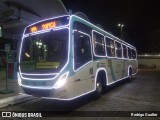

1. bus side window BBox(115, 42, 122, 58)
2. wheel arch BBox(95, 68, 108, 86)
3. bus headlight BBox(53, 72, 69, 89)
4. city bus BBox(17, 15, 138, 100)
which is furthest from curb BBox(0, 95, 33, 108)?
bus side window BBox(115, 42, 122, 58)

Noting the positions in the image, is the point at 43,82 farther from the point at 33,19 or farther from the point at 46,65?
the point at 33,19

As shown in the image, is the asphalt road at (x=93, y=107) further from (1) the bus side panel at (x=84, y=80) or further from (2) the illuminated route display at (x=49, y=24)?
(2) the illuminated route display at (x=49, y=24)

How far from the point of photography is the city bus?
7.25m

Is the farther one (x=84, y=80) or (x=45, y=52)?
(x=84, y=80)

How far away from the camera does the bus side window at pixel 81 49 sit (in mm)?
7755

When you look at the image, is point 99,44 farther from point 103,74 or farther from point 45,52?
point 45,52

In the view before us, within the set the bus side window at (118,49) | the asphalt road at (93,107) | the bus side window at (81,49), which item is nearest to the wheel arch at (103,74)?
the asphalt road at (93,107)

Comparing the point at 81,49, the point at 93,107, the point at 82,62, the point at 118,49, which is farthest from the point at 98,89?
the point at 118,49

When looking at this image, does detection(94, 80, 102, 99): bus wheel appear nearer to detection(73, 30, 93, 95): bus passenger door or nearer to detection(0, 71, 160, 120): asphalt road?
detection(0, 71, 160, 120): asphalt road

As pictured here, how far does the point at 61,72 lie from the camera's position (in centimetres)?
716

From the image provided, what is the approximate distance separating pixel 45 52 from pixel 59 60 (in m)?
0.77

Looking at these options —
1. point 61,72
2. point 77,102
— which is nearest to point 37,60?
point 61,72

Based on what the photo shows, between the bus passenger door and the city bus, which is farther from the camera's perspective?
the bus passenger door

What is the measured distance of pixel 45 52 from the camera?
25.8 ft
